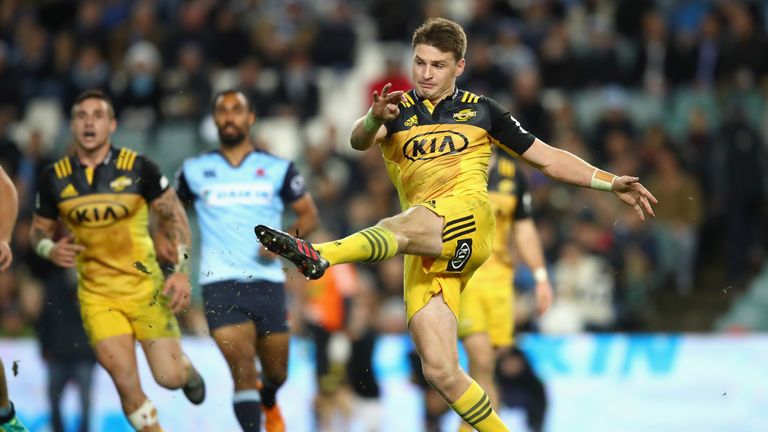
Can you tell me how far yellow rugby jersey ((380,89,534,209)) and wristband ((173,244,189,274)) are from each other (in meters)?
2.08

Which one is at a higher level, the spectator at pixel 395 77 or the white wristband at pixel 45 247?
the spectator at pixel 395 77

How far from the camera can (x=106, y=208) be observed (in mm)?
9875

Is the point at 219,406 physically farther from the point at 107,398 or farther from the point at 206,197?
the point at 206,197

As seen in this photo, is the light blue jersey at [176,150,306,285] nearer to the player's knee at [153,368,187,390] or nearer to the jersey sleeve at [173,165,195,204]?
the jersey sleeve at [173,165,195,204]

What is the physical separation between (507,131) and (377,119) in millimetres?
1038

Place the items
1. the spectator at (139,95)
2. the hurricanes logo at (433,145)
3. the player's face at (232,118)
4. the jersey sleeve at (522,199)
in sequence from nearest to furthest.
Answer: the hurricanes logo at (433,145)
the player's face at (232,118)
the jersey sleeve at (522,199)
the spectator at (139,95)

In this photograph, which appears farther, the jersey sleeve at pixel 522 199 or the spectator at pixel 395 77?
the spectator at pixel 395 77

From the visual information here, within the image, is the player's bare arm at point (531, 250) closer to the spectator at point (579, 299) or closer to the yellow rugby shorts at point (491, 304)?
the yellow rugby shorts at point (491, 304)

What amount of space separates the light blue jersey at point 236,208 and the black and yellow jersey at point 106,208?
49 cm

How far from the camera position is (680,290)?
689 inches

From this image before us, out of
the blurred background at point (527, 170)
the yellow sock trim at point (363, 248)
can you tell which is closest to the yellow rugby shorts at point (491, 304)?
the blurred background at point (527, 170)

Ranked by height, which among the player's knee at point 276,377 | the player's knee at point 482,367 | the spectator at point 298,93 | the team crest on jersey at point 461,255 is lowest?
the player's knee at point 482,367

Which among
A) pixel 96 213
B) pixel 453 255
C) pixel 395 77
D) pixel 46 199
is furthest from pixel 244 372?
pixel 395 77

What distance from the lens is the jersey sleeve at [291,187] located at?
10.5 metres
